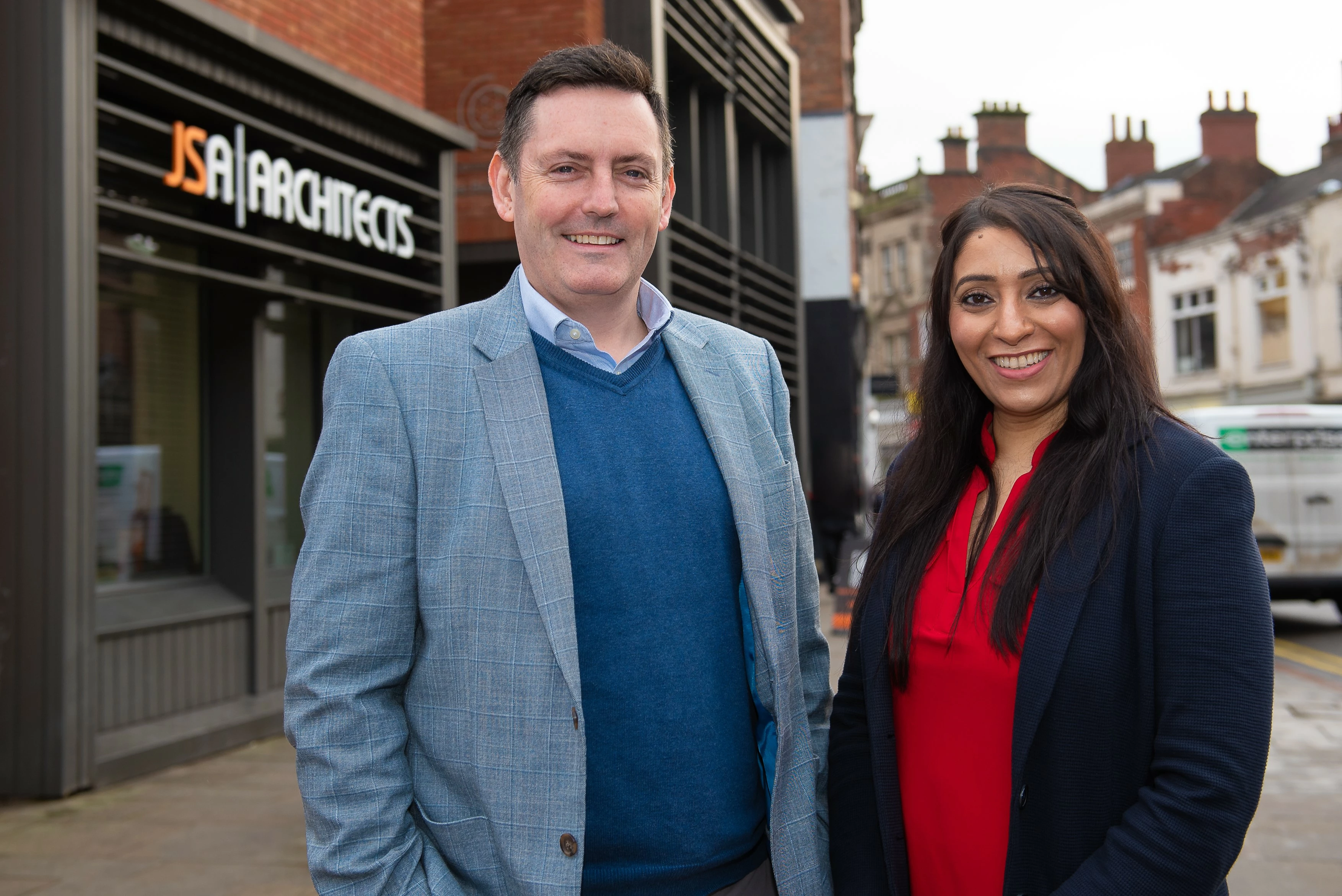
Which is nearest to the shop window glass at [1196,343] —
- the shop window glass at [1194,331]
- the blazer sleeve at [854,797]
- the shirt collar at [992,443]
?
the shop window glass at [1194,331]

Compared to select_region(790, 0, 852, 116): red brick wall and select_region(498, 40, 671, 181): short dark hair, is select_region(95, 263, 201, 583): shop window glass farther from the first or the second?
select_region(790, 0, 852, 116): red brick wall

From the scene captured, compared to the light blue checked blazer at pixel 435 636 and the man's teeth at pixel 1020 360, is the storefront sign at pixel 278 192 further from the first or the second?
the man's teeth at pixel 1020 360

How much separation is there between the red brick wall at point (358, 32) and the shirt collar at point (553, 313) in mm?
4909

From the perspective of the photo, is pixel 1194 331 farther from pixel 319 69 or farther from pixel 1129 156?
pixel 319 69

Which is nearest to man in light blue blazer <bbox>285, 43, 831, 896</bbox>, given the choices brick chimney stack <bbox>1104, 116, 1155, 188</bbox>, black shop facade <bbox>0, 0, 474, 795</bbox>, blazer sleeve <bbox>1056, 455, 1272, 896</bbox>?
blazer sleeve <bbox>1056, 455, 1272, 896</bbox>

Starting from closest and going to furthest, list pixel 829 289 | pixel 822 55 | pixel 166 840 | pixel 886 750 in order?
pixel 886 750, pixel 166 840, pixel 829 289, pixel 822 55

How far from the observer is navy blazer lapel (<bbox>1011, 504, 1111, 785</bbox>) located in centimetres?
175

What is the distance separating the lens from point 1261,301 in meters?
31.0

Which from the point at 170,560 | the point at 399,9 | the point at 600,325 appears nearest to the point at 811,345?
the point at 399,9

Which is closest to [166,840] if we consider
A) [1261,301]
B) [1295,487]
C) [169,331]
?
[169,331]

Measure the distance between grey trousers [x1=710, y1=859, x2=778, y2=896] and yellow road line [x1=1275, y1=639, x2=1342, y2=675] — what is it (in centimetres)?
886

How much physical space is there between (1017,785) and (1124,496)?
1.61 feet

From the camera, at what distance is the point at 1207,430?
12.6 m

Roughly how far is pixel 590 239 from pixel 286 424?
19.9ft
